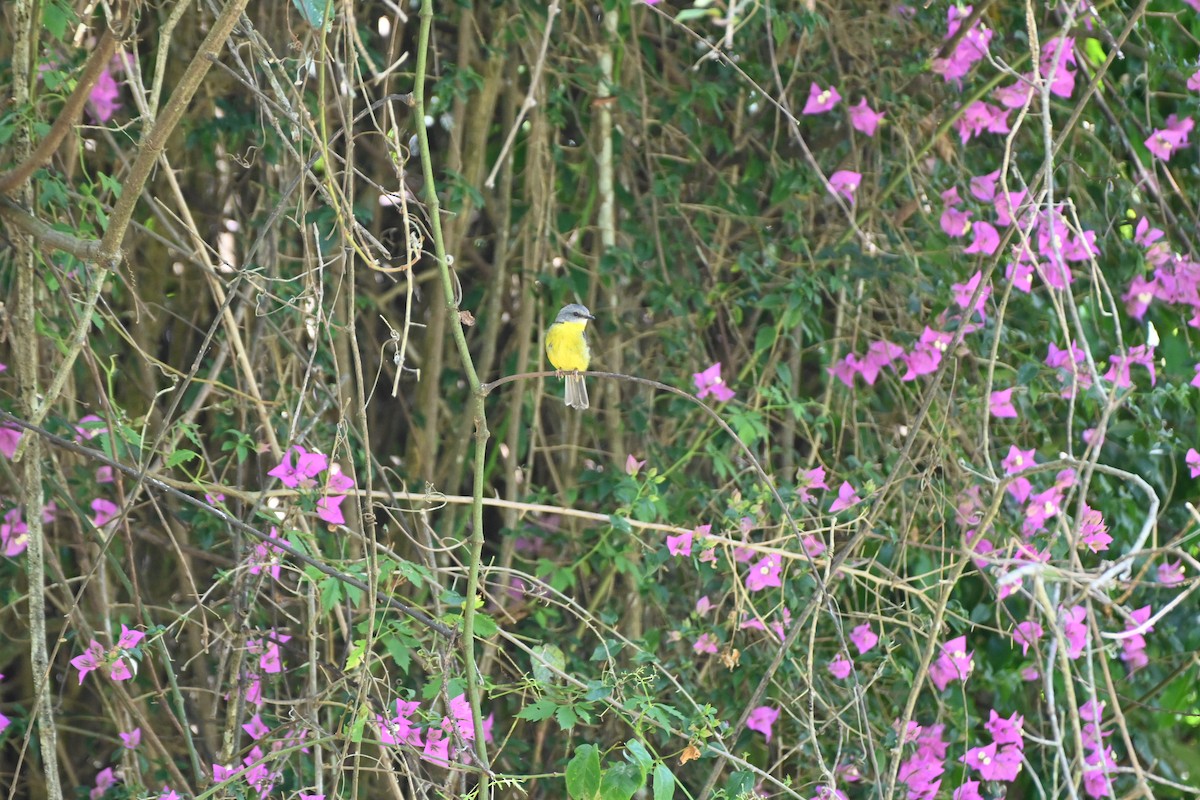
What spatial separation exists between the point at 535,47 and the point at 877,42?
79 cm

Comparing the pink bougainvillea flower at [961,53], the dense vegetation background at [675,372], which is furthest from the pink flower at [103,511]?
the pink bougainvillea flower at [961,53]

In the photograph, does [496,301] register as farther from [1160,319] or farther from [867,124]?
[1160,319]

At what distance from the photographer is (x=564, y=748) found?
9.23 ft

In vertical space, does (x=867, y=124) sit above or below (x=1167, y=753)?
above

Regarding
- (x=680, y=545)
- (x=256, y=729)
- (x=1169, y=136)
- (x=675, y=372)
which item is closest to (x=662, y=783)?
(x=680, y=545)

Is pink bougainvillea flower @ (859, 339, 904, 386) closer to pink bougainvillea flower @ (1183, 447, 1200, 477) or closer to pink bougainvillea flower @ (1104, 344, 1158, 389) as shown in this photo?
pink bougainvillea flower @ (1104, 344, 1158, 389)

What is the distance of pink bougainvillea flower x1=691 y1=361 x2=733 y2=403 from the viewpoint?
2.66 m

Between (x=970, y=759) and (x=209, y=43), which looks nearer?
(x=209, y=43)

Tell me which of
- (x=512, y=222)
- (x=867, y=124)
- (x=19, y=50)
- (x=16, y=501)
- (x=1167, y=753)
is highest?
(x=19, y=50)

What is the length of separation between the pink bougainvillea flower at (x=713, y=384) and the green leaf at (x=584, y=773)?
109 cm

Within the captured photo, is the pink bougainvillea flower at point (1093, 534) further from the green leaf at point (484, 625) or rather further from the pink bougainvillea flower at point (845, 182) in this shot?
the green leaf at point (484, 625)

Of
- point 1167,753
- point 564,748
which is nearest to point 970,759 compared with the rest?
point 1167,753

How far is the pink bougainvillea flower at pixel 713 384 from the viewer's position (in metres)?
2.66

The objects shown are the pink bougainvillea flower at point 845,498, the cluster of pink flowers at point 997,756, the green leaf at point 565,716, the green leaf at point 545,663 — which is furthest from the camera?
the cluster of pink flowers at point 997,756
